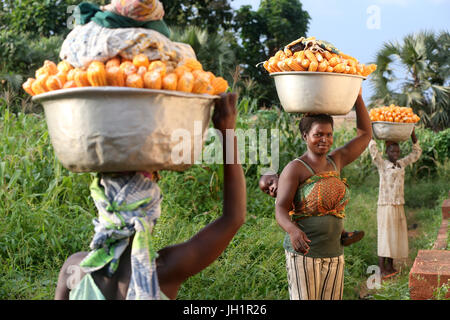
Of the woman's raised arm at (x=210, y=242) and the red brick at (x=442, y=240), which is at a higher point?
the woman's raised arm at (x=210, y=242)

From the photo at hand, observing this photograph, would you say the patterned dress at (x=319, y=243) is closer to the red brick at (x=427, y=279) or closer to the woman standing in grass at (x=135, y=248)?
the red brick at (x=427, y=279)

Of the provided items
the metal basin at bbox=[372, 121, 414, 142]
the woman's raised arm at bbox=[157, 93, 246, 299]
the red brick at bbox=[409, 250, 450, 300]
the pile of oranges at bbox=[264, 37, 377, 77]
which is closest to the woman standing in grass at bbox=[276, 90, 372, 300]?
the pile of oranges at bbox=[264, 37, 377, 77]

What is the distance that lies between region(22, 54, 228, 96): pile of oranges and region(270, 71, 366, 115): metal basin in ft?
3.45

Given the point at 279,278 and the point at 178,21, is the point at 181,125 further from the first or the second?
the point at 178,21

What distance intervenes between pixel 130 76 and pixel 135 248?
0.46 metres

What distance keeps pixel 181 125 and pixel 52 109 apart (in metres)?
0.35

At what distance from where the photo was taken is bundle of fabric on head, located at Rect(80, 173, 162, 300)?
129 centimetres

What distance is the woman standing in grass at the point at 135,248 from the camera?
1.29 meters

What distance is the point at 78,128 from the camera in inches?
48.7

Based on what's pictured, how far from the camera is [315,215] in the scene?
2469 millimetres

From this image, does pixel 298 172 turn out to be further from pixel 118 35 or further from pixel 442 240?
pixel 442 240

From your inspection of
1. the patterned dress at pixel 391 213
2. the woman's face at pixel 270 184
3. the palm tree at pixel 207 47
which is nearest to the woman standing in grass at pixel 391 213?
the patterned dress at pixel 391 213

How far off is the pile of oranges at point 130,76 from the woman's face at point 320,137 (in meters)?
1.22
